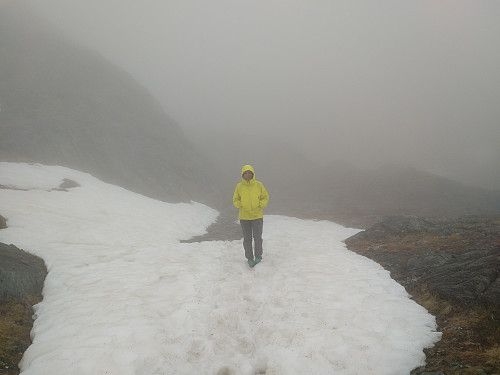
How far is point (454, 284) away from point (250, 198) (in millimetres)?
6907

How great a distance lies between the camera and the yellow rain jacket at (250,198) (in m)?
11.1

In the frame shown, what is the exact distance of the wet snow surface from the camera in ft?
18.9

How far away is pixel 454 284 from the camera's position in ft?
25.1

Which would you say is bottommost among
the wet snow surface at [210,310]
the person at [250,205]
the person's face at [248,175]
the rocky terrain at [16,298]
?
the wet snow surface at [210,310]

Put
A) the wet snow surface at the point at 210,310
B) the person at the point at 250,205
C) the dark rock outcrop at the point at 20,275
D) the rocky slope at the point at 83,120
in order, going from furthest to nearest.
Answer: the rocky slope at the point at 83,120
the person at the point at 250,205
the dark rock outcrop at the point at 20,275
the wet snow surface at the point at 210,310

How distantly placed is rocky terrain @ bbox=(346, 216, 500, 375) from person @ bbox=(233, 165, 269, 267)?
5181 millimetres

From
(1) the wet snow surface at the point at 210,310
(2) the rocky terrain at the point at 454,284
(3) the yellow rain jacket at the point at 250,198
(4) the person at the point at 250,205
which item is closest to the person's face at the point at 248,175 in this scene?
(4) the person at the point at 250,205

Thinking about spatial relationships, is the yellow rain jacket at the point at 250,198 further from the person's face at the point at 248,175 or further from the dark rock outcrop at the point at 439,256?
the dark rock outcrop at the point at 439,256

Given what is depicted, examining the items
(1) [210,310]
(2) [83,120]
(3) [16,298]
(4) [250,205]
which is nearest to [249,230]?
(4) [250,205]

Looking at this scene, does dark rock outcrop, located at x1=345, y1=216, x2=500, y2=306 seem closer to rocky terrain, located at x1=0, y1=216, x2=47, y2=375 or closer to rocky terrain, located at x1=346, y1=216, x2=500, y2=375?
rocky terrain, located at x1=346, y1=216, x2=500, y2=375

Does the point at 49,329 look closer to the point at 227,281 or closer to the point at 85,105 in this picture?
the point at 227,281

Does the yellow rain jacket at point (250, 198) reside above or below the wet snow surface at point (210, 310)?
above

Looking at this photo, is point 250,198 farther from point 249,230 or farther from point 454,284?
point 454,284

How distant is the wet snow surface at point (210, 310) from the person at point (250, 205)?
812mm
